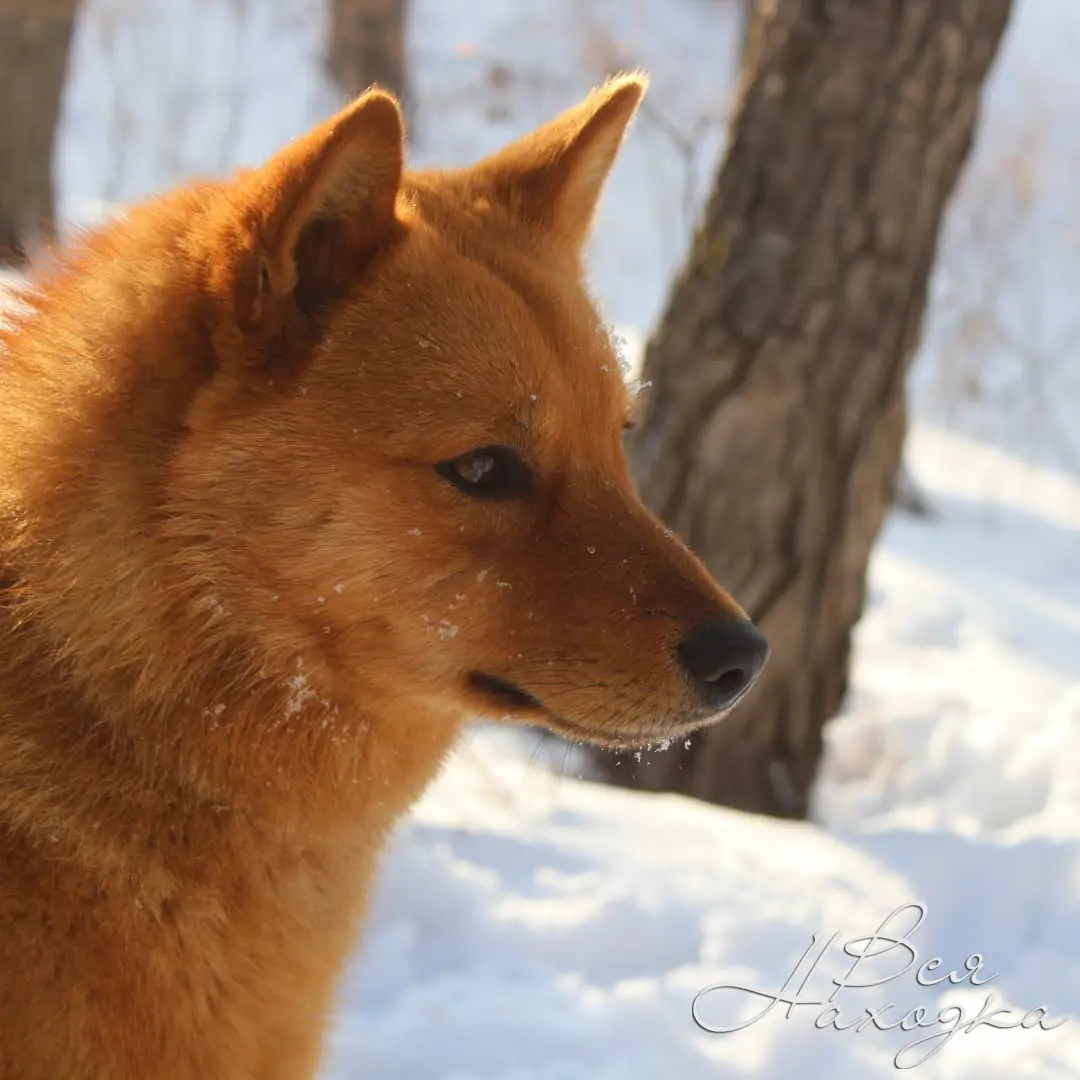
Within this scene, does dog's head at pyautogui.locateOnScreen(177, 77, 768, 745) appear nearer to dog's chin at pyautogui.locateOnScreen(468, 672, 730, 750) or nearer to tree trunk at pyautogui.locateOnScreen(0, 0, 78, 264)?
dog's chin at pyautogui.locateOnScreen(468, 672, 730, 750)

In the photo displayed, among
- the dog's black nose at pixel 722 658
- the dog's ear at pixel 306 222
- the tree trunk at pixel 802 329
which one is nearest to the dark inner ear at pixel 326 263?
the dog's ear at pixel 306 222

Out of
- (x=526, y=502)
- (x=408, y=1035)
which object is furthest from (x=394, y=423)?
(x=408, y=1035)

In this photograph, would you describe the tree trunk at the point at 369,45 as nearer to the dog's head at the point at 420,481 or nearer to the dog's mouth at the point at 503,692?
the dog's head at the point at 420,481

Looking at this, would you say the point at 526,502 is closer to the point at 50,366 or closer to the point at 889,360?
the point at 50,366

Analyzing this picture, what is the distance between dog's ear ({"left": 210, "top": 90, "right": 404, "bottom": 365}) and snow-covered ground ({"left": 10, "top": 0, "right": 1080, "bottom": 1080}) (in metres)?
1.44

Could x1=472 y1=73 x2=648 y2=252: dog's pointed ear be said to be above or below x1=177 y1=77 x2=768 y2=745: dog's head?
above

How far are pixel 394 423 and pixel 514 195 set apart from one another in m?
0.71

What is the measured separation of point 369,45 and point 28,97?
5.28m

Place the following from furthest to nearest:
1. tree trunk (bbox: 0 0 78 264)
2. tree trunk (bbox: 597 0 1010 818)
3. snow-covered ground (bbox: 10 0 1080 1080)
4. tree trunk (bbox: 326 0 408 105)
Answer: tree trunk (bbox: 326 0 408 105)
tree trunk (bbox: 0 0 78 264)
tree trunk (bbox: 597 0 1010 818)
snow-covered ground (bbox: 10 0 1080 1080)

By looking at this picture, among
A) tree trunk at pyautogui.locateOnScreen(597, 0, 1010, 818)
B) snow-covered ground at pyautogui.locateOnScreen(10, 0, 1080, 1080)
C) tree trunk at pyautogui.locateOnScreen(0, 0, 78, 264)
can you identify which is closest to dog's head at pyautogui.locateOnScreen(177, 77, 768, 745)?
snow-covered ground at pyautogui.locateOnScreen(10, 0, 1080, 1080)

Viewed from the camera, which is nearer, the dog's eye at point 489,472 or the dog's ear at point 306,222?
the dog's ear at point 306,222

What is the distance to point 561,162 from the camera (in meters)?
2.51

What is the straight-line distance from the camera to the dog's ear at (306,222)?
183 centimetres

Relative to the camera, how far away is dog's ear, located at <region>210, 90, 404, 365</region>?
6.02ft
